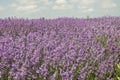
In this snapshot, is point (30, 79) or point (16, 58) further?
point (16, 58)

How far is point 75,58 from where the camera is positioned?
4273 mm

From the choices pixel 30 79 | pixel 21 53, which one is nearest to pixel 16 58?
pixel 21 53

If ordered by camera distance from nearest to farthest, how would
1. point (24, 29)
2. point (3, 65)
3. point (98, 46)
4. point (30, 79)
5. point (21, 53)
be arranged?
1. point (30, 79)
2. point (3, 65)
3. point (21, 53)
4. point (98, 46)
5. point (24, 29)

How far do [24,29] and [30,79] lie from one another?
3.94m

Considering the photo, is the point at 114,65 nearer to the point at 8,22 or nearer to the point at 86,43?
the point at 86,43

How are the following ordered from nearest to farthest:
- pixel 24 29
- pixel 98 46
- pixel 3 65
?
pixel 3 65, pixel 98 46, pixel 24 29

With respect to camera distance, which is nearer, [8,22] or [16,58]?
[16,58]

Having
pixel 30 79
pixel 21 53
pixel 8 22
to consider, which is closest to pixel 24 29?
pixel 8 22

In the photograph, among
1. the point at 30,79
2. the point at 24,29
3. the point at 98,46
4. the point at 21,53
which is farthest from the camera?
the point at 24,29

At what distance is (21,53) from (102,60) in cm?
112

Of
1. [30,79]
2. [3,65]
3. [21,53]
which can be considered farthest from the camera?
[21,53]

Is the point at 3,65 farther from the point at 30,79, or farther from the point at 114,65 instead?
the point at 114,65

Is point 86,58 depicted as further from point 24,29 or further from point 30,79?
point 24,29

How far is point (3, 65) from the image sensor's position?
3.88 metres
